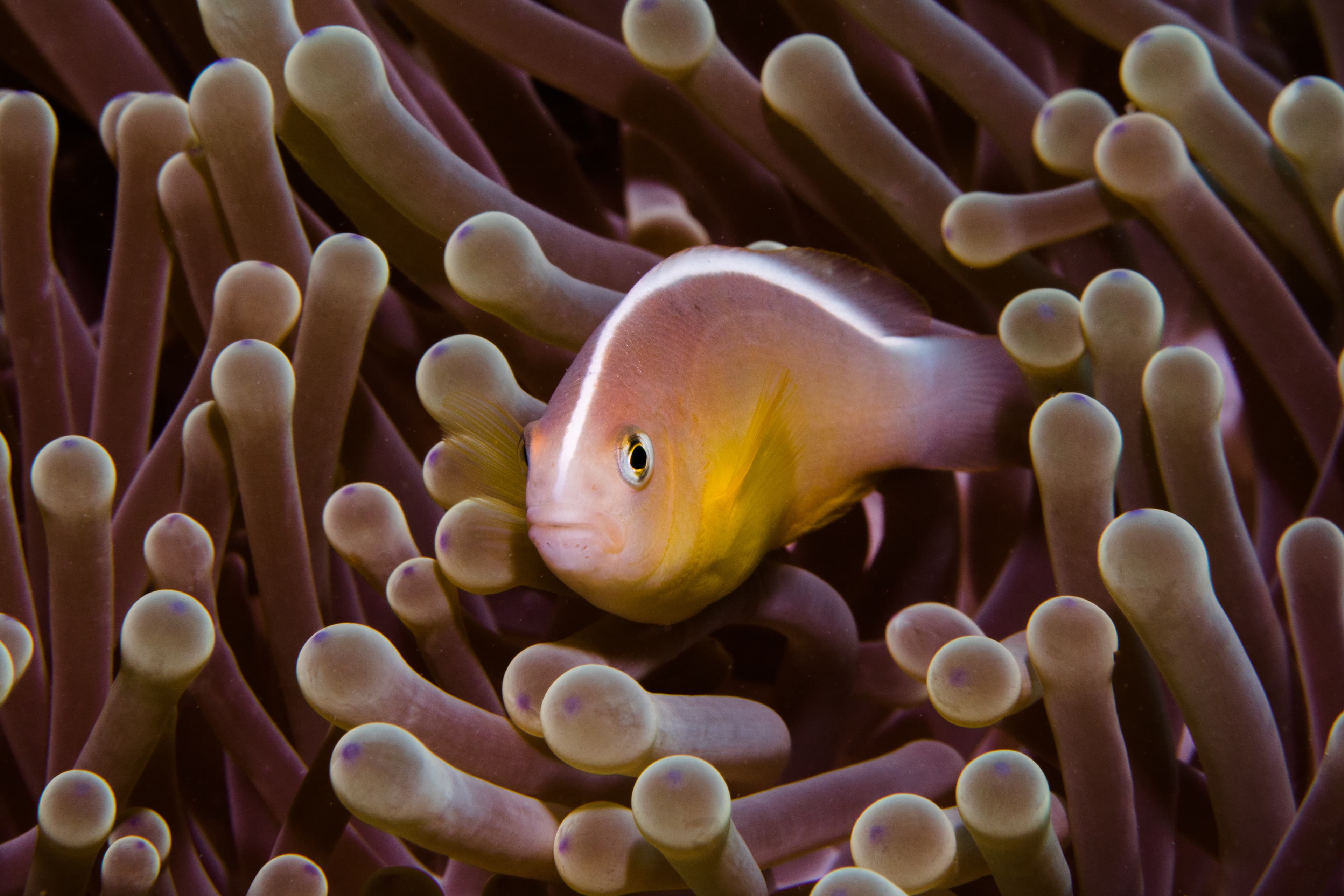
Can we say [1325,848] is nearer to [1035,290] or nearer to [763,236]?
[1035,290]

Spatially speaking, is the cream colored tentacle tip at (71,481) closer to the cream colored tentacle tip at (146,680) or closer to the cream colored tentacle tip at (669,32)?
the cream colored tentacle tip at (146,680)

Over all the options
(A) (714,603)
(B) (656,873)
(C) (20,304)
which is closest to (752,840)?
(B) (656,873)

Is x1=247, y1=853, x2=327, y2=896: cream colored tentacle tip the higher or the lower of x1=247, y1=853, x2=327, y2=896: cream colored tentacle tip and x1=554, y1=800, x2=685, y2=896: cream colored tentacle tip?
the lower

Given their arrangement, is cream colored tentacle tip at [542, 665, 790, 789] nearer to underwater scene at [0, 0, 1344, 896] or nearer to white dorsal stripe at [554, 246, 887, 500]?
underwater scene at [0, 0, 1344, 896]

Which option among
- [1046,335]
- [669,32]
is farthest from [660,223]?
[1046,335]

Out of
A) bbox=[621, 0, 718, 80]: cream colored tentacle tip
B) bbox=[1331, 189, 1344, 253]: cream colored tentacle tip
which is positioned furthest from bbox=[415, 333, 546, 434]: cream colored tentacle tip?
bbox=[1331, 189, 1344, 253]: cream colored tentacle tip

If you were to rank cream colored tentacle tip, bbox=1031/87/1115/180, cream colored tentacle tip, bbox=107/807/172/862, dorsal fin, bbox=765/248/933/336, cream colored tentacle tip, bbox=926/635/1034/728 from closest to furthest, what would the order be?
1. cream colored tentacle tip, bbox=926/635/1034/728
2. cream colored tentacle tip, bbox=107/807/172/862
3. dorsal fin, bbox=765/248/933/336
4. cream colored tentacle tip, bbox=1031/87/1115/180

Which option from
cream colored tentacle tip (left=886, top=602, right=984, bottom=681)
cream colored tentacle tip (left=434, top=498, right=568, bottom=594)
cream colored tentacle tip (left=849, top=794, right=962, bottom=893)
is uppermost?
cream colored tentacle tip (left=434, top=498, right=568, bottom=594)

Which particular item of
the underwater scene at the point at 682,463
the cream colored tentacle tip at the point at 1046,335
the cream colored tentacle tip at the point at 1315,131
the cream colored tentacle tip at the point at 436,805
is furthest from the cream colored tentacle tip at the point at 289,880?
the cream colored tentacle tip at the point at 1315,131
